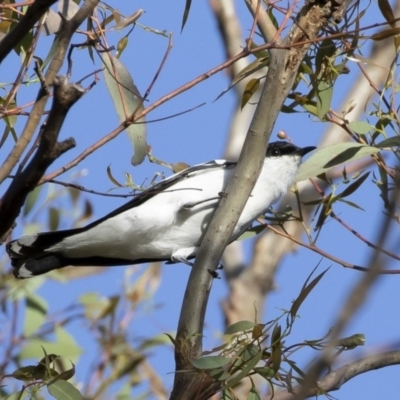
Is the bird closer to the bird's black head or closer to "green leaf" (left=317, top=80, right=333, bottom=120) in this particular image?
the bird's black head

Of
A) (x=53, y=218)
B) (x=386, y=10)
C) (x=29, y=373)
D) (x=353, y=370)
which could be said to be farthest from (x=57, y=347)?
(x=386, y=10)

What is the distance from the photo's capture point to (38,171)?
1.32m

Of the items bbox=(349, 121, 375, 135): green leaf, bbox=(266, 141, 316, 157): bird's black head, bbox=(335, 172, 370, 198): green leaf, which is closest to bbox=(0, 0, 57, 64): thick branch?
bbox=(349, 121, 375, 135): green leaf

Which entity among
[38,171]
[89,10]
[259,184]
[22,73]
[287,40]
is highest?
[259,184]

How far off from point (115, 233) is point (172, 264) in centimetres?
23

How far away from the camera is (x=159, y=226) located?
9.95 feet

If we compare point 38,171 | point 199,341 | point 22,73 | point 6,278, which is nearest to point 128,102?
point 22,73

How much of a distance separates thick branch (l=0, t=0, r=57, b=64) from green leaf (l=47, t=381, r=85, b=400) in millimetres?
861

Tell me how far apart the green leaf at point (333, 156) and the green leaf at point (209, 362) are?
2.64 feet

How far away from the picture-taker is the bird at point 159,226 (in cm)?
290

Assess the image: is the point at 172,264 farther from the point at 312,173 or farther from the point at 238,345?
the point at 238,345

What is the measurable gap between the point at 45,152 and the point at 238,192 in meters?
0.72

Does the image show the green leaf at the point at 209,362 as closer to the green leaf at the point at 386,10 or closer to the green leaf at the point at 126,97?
the green leaf at the point at 126,97

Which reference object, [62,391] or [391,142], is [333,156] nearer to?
[391,142]
